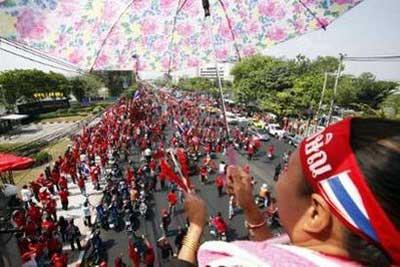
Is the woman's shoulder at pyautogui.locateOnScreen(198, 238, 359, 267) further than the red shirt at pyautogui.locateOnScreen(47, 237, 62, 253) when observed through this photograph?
No

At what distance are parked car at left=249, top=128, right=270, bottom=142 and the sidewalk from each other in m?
15.9

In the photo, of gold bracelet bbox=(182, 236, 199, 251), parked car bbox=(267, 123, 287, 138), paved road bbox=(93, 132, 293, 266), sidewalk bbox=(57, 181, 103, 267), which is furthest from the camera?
parked car bbox=(267, 123, 287, 138)

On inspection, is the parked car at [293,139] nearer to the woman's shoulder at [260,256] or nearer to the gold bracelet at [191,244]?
the gold bracelet at [191,244]

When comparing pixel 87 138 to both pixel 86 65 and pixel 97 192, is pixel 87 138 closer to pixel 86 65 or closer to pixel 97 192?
pixel 97 192

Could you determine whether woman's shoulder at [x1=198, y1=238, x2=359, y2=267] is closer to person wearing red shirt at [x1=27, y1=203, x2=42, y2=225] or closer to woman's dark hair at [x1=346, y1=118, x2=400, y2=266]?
woman's dark hair at [x1=346, y1=118, x2=400, y2=266]

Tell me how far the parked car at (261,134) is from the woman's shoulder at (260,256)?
32.1 m

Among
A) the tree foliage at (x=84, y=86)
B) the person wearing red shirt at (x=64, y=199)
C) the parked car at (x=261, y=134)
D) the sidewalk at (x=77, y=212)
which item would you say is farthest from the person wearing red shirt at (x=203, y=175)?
the tree foliage at (x=84, y=86)

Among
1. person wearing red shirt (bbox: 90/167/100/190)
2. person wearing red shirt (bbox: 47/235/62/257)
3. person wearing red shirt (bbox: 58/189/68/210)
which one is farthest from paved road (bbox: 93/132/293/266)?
person wearing red shirt (bbox: 90/167/100/190)

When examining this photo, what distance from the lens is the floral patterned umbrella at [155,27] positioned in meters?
3.64

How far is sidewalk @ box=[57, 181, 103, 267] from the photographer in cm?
1303

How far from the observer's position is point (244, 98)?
185ft

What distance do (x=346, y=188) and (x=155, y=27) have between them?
4.25 m

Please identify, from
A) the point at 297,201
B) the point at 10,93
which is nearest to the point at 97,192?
the point at 297,201

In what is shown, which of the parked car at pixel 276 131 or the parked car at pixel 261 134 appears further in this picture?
the parked car at pixel 276 131
